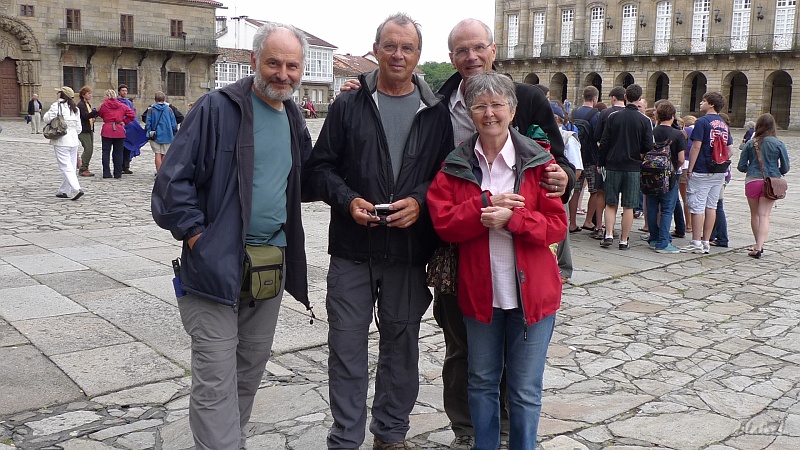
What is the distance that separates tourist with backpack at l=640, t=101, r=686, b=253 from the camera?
8.95m

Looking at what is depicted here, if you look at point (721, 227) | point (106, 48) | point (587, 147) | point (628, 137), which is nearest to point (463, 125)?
point (628, 137)

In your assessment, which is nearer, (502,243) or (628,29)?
(502,243)

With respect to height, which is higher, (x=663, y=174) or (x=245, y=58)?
(x=245, y=58)

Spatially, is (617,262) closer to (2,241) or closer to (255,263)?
(255,263)

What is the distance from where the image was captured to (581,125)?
970cm

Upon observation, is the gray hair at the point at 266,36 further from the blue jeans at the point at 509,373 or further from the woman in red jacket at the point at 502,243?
the blue jeans at the point at 509,373

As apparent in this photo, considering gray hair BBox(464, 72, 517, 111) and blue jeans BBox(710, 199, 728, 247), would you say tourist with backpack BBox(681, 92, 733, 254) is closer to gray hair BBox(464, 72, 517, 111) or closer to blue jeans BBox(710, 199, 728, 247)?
blue jeans BBox(710, 199, 728, 247)

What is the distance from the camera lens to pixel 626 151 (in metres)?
8.98

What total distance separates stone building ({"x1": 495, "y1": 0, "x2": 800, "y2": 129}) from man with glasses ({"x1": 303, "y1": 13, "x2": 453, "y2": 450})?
45379 mm

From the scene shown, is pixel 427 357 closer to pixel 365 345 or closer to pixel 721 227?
pixel 365 345

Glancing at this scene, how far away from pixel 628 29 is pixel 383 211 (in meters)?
51.7

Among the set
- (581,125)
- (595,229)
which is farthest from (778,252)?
(581,125)

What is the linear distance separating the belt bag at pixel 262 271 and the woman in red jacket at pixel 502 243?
0.70 m

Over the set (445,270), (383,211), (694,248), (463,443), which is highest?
(383,211)
